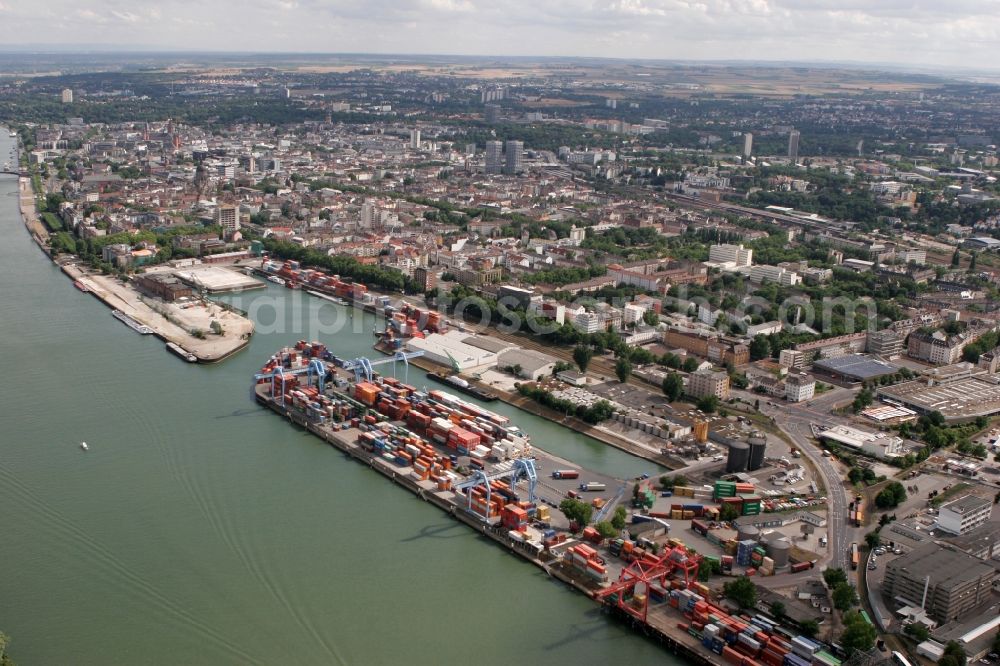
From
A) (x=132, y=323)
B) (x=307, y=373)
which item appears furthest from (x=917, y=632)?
(x=132, y=323)

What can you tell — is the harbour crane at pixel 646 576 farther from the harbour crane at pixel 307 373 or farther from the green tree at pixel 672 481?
the harbour crane at pixel 307 373

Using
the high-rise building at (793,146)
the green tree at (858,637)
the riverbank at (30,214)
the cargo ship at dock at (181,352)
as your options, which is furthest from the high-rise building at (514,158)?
the green tree at (858,637)

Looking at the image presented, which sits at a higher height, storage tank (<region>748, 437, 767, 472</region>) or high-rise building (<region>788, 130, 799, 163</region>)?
high-rise building (<region>788, 130, 799, 163</region>)

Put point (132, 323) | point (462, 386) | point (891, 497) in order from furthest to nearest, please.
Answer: point (132, 323)
point (462, 386)
point (891, 497)

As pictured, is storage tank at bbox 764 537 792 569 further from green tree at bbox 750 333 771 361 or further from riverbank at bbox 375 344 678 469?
green tree at bbox 750 333 771 361

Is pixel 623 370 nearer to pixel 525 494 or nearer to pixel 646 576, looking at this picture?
pixel 525 494

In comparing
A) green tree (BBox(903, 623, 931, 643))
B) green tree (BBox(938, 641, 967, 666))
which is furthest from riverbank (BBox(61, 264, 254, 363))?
green tree (BBox(938, 641, 967, 666))

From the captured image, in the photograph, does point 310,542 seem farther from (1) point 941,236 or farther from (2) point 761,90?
(2) point 761,90

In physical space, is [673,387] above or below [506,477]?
above
